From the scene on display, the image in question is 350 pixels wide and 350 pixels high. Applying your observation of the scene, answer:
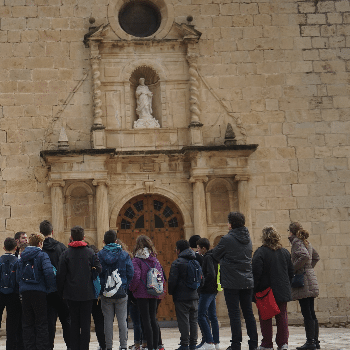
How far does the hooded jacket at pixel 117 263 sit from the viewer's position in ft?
25.7

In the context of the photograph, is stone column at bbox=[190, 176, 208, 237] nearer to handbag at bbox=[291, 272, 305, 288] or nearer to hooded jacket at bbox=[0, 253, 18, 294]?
handbag at bbox=[291, 272, 305, 288]

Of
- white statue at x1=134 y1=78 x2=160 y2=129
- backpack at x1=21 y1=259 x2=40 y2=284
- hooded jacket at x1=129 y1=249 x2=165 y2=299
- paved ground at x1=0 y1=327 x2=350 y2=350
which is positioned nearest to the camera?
backpack at x1=21 y1=259 x2=40 y2=284

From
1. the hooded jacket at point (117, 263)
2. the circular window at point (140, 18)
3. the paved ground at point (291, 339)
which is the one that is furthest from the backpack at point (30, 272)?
the circular window at point (140, 18)

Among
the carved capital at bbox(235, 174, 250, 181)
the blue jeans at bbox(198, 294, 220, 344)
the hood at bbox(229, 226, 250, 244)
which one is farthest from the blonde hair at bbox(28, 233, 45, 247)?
the carved capital at bbox(235, 174, 250, 181)

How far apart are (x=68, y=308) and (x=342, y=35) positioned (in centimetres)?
915

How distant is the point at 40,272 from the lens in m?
7.33

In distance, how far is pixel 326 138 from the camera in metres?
13.5

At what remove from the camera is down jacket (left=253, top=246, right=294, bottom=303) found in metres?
7.60

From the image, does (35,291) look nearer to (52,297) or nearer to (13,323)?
(52,297)

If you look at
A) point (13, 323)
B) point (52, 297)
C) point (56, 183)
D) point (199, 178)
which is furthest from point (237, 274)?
point (56, 183)

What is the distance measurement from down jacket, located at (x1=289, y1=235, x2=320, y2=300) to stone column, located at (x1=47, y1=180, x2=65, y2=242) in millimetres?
5689

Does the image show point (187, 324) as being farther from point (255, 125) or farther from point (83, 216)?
point (255, 125)

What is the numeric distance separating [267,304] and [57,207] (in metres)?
6.23

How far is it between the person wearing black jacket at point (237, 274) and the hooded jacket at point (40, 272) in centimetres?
194
